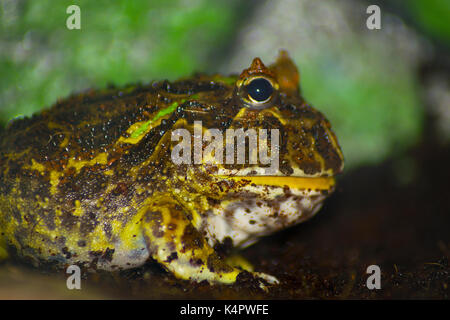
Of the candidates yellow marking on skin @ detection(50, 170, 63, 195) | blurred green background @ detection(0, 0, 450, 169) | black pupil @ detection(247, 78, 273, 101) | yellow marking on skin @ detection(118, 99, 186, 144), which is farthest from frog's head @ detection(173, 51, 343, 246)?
blurred green background @ detection(0, 0, 450, 169)

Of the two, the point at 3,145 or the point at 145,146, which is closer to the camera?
the point at 145,146

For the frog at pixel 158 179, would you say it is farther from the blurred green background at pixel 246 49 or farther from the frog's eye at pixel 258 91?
the blurred green background at pixel 246 49

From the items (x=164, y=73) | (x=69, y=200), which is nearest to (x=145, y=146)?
(x=69, y=200)

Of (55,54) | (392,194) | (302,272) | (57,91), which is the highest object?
(55,54)

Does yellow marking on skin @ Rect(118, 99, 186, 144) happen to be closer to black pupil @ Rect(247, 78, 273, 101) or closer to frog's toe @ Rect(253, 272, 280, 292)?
black pupil @ Rect(247, 78, 273, 101)

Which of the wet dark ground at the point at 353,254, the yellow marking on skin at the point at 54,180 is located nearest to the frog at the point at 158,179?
the yellow marking on skin at the point at 54,180

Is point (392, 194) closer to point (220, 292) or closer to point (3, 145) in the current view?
point (220, 292)
